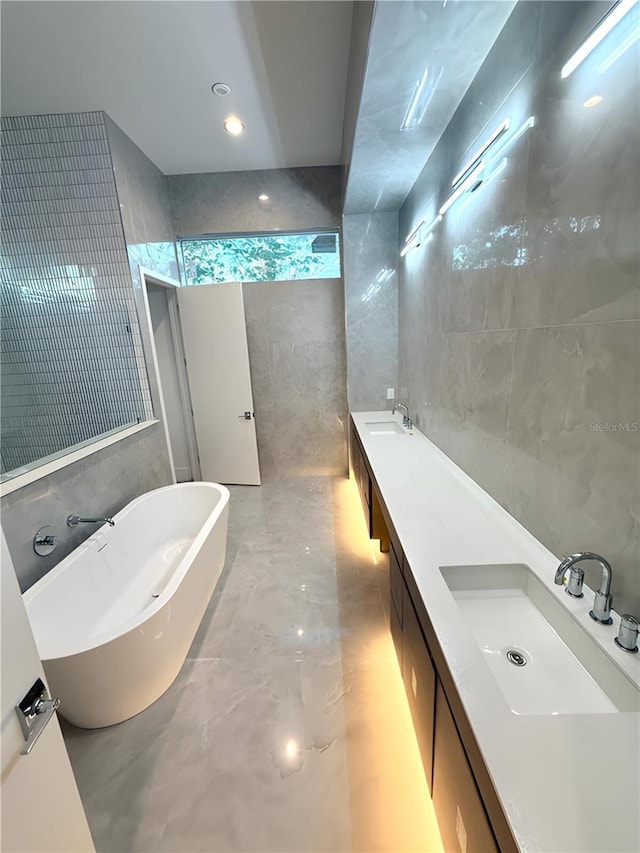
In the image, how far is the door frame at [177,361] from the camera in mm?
2938

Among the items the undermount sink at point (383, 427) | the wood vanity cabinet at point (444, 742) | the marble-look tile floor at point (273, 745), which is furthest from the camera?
the undermount sink at point (383, 427)

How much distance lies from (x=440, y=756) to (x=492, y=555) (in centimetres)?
63

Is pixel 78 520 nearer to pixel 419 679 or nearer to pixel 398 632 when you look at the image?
pixel 398 632

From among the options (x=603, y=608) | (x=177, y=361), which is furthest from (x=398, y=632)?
(x=177, y=361)

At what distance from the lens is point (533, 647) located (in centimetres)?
103

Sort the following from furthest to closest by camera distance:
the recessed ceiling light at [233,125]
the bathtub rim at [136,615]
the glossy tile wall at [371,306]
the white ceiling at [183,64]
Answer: the glossy tile wall at [371,306], the recessed ceiling light at [233,125], the white ceiling at [183,64], the bathtub rim at [136,615]

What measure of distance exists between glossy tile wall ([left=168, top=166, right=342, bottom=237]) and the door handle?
13.1 feet

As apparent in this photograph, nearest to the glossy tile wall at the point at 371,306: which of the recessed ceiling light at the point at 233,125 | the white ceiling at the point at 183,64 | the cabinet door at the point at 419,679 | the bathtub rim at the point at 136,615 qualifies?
the white ceiling at the point at 183,64

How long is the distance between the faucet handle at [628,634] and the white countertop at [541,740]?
0.07 ft

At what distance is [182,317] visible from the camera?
3777 millimetres

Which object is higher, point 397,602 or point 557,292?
point 557,292

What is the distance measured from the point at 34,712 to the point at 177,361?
3696mm

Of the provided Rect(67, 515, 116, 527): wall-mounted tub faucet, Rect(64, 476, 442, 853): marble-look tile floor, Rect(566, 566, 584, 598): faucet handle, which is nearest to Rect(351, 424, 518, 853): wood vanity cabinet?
Rect(64, 476, 442, 853): marble-look tile floor

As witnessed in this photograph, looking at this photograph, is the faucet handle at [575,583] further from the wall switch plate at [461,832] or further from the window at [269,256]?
the window at [269,256]
